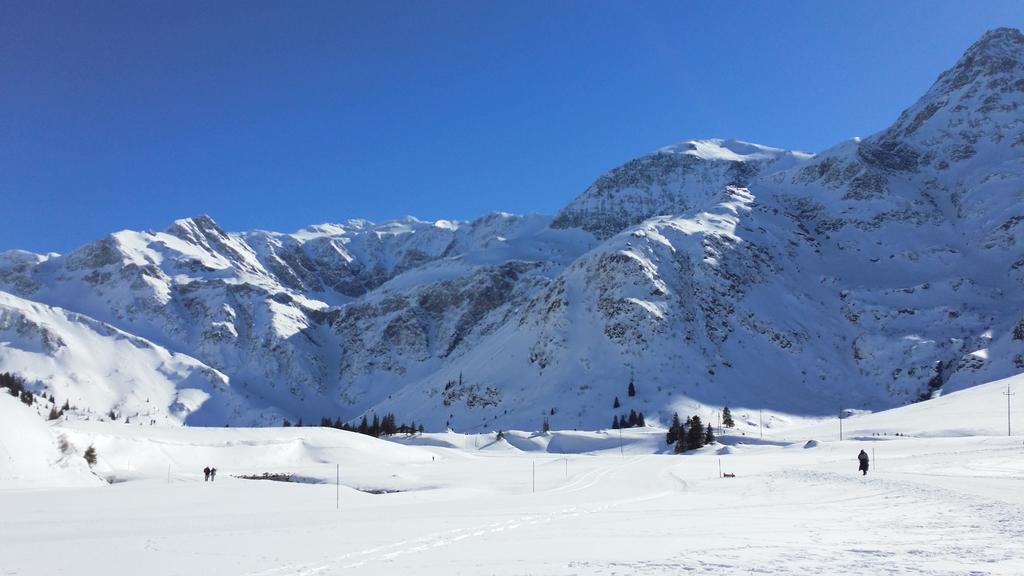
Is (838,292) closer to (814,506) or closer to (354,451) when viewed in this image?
(354,451)

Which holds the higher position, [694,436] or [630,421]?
[630,421]

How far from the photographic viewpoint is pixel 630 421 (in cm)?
12700

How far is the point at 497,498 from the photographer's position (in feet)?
109

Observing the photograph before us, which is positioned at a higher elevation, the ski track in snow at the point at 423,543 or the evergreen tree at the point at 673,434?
the ski track in snow at the point at 423,543

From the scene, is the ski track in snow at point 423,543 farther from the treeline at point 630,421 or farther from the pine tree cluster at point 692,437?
the treeline at point 630,421

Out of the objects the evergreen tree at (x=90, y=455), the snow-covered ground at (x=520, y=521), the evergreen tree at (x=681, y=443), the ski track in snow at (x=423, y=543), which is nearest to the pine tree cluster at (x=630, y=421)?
the evergreen tree at (x=681, y=443)

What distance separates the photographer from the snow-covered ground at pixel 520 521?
15.6m

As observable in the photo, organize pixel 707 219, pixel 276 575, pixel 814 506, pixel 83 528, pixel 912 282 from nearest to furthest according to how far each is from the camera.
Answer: pixel 276 575
pixel 83 528
pixel 814 506
pixel 912 282
pixel 707 219

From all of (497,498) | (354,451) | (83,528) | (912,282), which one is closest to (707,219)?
(912,282)

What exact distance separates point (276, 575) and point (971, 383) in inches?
6123

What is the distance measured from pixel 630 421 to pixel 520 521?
107 m

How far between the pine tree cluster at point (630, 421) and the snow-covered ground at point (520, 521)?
7293 centimetres

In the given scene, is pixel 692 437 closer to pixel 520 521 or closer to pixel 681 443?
pixel 681 443

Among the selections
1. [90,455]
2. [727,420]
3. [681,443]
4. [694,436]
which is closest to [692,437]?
[694,436]
